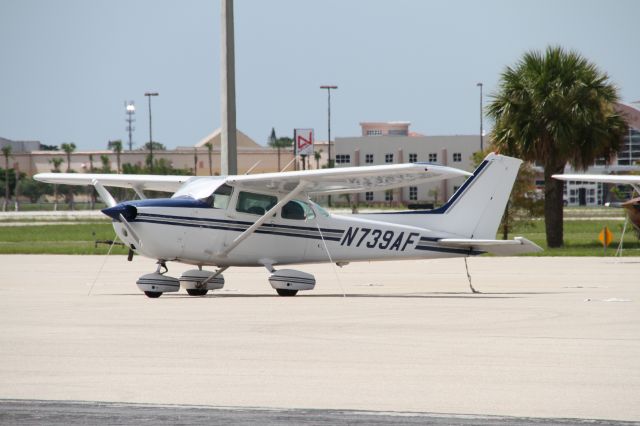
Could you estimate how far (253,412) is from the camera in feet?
25.3

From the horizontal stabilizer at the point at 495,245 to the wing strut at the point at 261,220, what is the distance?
8.21 ft

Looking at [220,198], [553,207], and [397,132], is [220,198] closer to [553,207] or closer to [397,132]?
[553,207]

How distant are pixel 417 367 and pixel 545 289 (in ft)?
32.2

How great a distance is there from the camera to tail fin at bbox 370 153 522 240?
60.8 feet

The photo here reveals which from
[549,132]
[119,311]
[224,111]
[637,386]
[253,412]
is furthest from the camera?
[549,132]

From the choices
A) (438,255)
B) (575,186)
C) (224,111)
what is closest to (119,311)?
(438,255)

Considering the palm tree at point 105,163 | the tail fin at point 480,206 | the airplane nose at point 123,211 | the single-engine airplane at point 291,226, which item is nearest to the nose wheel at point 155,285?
the single-engine airplane at point 291,226

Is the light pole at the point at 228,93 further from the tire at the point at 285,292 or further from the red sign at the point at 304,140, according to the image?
the red sign at the point at 304,140

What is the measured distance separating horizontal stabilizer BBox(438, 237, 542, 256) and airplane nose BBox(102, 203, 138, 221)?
493 centimetres

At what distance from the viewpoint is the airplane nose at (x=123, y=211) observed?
16.9 metres

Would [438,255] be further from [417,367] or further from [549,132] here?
[549,132]

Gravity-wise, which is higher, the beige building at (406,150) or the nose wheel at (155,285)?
the beige building at (406,150)

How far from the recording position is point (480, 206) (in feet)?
60.9

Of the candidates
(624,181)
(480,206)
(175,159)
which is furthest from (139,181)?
(175,159)
